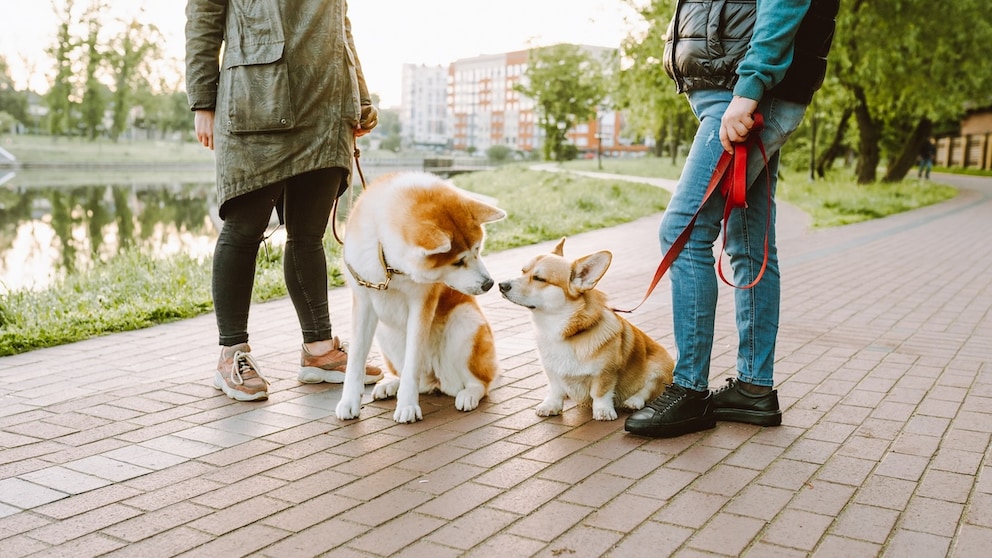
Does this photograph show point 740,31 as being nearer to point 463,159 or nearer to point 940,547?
point 940,547

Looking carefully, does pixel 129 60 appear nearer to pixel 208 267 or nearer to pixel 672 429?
pixel 208 267

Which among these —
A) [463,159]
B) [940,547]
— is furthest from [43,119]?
[940,547]

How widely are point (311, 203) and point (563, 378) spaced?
5.31ft

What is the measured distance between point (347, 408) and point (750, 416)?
1.81 m

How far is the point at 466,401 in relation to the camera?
Answer: 385 centimetres

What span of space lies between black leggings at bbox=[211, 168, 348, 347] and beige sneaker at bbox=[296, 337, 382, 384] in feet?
0.36

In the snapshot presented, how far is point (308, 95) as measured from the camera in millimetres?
3943

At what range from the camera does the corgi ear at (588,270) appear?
142 inches

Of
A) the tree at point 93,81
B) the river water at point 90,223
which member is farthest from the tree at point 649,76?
the tree at point 93,81

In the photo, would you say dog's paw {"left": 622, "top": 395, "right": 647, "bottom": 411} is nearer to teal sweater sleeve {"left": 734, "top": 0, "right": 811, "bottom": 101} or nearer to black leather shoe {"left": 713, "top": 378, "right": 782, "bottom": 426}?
black leather shoe {"left": 713, "top": 378, "right": 782, "bottom": 426}

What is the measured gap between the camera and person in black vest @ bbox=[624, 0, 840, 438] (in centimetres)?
317

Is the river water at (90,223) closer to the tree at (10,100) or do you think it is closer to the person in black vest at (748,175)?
the person in black vest at (748,175)

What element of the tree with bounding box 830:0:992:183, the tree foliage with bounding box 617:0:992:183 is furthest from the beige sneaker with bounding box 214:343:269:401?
the tree with bounding box 830:0:992:183

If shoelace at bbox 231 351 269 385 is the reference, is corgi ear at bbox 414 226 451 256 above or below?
above
